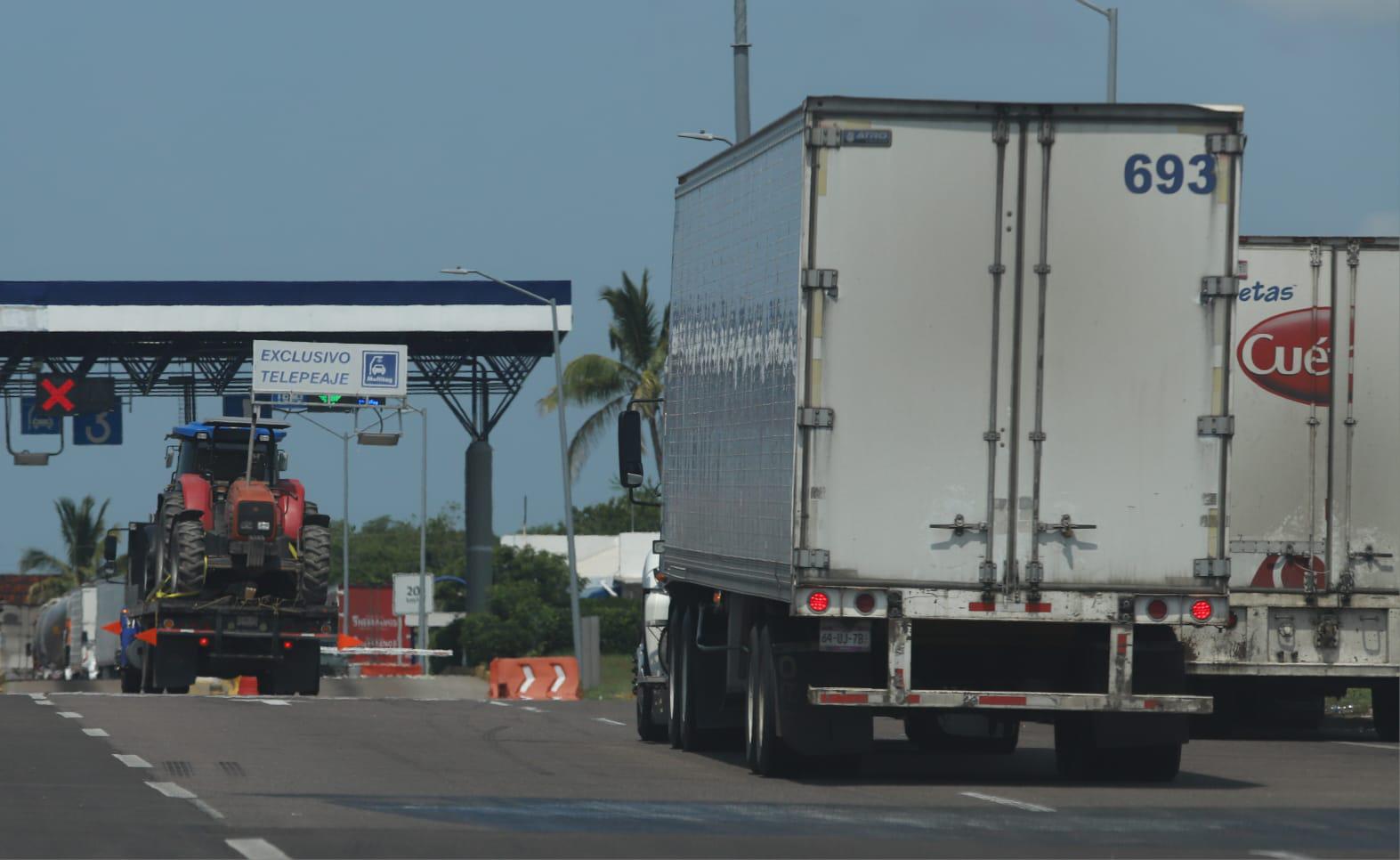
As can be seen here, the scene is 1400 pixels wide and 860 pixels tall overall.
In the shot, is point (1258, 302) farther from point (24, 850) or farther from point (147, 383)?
point (147, 383)

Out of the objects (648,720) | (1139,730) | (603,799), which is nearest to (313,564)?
(648,720)

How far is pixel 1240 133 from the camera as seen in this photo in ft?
51.4

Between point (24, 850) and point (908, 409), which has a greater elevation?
point (908, 409)

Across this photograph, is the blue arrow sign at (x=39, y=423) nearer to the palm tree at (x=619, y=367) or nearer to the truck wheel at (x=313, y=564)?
the palm tree at (x=619, y=367)

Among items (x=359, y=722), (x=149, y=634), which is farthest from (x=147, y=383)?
(x=359, y=722)

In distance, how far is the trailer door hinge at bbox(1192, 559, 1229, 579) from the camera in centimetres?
1555

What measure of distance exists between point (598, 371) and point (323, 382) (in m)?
7.98

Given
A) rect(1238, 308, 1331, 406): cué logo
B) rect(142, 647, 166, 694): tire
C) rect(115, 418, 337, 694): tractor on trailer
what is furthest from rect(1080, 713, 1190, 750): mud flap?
rect(142, 647, 166, 694): tire

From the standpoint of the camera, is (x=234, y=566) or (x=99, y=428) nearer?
(x=234, y=566)

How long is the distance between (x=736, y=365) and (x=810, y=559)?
7.73 feet

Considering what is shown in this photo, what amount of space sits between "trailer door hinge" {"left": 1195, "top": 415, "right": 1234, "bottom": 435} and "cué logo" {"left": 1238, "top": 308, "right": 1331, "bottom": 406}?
522 cm

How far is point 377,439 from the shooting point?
64.9 m

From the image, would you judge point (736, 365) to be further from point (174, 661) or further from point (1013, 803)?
point (174, 661)

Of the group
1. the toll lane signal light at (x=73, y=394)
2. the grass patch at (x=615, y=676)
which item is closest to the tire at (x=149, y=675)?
the grass patch at (x=615, y=676)
